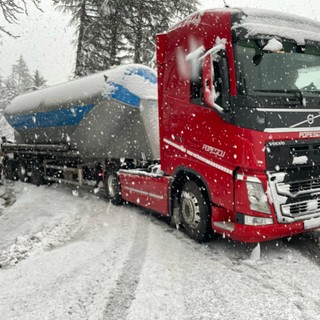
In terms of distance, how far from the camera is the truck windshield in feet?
16.5

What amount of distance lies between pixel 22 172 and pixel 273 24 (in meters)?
12.7

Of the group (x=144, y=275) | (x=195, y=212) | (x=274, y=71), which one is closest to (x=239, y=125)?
(x=274, y=71)

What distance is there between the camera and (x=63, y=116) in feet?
35.8

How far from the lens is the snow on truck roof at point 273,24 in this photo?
5074 mm

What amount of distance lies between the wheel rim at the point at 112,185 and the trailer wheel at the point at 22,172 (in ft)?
21.9

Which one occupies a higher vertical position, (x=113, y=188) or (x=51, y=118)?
(x=51, y=118)

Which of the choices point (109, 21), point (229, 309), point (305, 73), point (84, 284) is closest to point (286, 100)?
point (305, 73)

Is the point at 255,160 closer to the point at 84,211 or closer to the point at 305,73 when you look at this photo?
the point at 305,73

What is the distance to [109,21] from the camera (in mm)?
20609

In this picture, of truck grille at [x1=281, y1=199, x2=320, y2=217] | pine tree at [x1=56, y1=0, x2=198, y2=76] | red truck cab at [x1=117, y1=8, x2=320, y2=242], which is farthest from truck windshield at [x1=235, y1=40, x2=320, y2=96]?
pine tree at [x1=56, y1=0, x2=198, y2=76]

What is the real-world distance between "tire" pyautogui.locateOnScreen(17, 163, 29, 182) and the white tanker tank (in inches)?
145

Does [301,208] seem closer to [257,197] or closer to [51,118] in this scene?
[257,197]

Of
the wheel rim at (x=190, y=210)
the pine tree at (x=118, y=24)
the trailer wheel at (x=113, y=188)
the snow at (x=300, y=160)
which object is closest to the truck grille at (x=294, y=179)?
the snow at (x=300, y=160)

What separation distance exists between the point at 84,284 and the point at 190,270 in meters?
1.35
